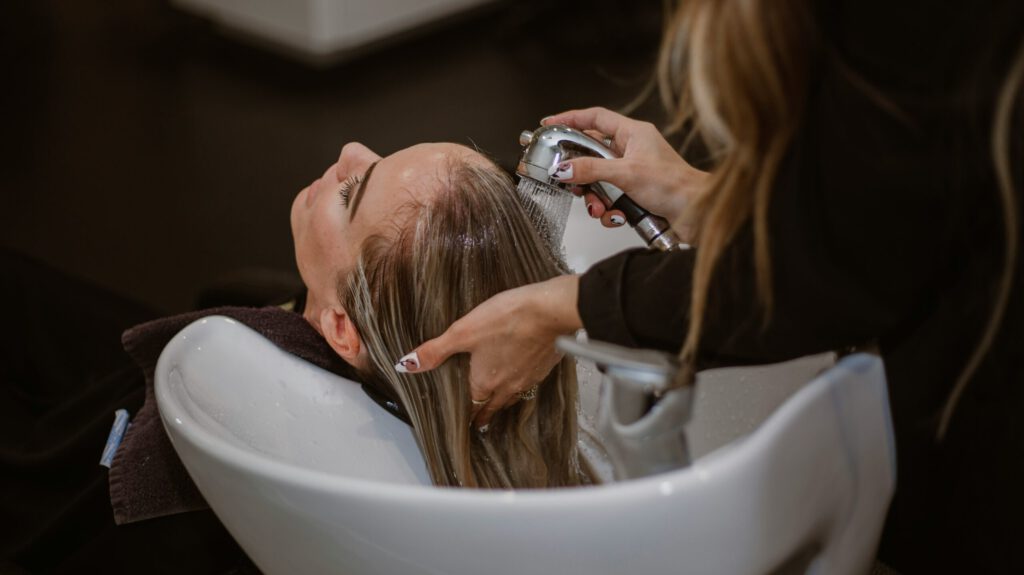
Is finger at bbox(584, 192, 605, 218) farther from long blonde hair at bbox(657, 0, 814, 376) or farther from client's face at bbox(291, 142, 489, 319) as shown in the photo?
long blonde hair at bbox(657, 0, 814, 376)

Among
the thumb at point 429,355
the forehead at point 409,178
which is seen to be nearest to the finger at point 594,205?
the forehead at point 409,178

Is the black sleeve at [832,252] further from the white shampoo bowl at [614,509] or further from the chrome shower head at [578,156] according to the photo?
the chrome shower head at [578,156]

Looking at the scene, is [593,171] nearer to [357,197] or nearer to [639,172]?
[639,172]

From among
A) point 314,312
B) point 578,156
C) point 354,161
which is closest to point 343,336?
point 314,312

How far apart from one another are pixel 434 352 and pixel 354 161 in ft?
0.96

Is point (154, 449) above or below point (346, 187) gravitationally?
below

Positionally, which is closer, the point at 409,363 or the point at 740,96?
the point at 740,96

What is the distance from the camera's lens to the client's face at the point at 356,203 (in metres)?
1.09

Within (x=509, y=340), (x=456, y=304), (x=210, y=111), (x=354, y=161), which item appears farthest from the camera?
(x=210, y=111)

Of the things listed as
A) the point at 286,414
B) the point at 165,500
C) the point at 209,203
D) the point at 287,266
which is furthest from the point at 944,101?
the point at 209,203

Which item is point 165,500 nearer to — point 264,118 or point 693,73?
point 693,73

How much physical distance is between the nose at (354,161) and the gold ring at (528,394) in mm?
305

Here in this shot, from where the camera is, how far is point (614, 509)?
71cm

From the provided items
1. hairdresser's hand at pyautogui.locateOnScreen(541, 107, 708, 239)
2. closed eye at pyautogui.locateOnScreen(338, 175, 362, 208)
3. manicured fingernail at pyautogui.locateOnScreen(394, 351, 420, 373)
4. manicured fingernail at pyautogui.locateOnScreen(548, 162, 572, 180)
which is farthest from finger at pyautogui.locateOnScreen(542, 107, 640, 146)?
manicured fingernail at pyautogui.locateOnScreen(394, 351, 420, 373)
